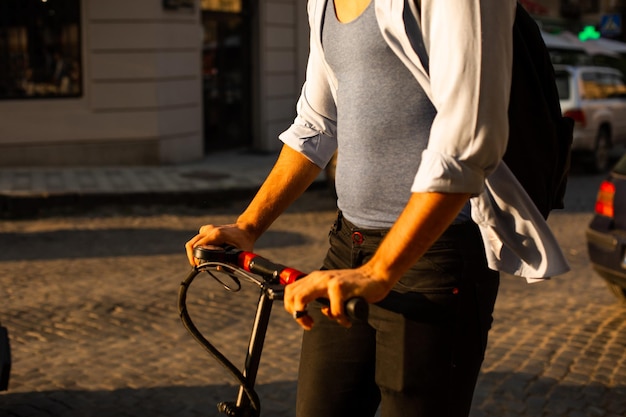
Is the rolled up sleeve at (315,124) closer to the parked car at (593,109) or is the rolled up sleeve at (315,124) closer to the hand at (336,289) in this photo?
the hand at (336,289)

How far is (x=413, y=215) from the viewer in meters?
1.83

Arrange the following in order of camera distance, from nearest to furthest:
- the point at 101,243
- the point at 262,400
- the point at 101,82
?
the point at 262,400
the point at 101,243
the point at 101,82

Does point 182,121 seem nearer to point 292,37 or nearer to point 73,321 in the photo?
point 292,37

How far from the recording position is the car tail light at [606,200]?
614cm

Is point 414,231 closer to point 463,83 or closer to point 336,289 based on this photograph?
point 336,289

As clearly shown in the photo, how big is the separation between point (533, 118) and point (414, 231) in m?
0.41

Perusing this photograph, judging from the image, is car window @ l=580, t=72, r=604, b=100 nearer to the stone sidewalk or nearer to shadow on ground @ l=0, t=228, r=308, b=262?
the stone sidewalk

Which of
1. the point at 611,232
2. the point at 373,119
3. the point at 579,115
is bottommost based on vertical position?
the point at 579,115

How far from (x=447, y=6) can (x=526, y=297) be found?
203 inches

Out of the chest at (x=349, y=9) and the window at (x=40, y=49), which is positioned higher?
the chest at (x=349, y=9)

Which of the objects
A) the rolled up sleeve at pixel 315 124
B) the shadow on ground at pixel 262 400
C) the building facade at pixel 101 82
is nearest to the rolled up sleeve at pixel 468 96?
the rolled up sleeve at pixel 315 124

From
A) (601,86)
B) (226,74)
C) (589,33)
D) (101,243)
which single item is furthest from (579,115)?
(589,33)

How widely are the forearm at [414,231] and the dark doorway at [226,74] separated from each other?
14.4 metres

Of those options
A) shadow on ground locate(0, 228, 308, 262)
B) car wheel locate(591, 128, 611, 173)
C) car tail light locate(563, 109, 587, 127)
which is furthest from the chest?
car wheel locate(591, 128, 611, 173)
